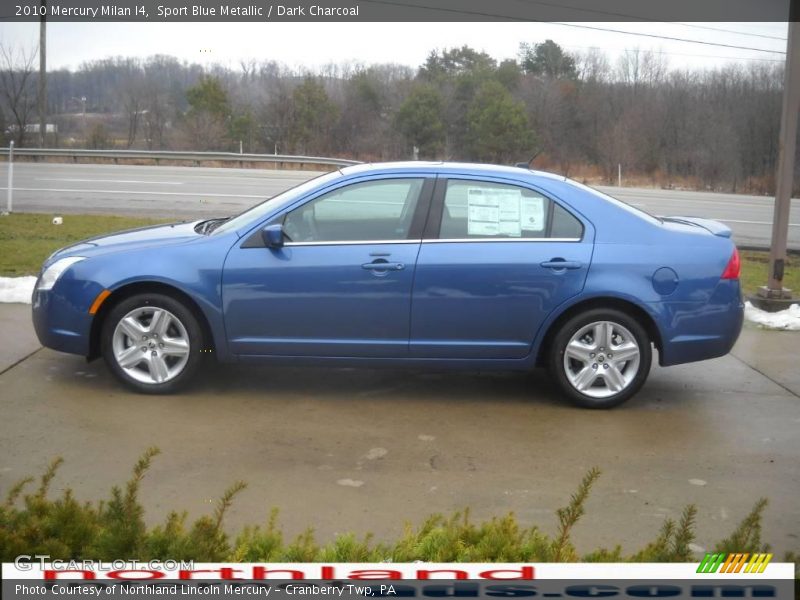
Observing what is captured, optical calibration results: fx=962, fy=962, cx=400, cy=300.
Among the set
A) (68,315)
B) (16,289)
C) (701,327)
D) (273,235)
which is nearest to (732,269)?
(701,327)

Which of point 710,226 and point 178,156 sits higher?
point 178,156

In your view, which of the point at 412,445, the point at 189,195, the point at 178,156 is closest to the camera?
the point at 412,445

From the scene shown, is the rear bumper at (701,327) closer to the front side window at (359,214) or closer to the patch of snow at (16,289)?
the front side window at (359,214)

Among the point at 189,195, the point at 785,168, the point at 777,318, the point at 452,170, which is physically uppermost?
the point at 785,168

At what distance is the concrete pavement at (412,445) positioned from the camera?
4.74 metres

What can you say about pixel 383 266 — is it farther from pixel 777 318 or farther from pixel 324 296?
pixel 777 318

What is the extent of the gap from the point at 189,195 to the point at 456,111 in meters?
6.04

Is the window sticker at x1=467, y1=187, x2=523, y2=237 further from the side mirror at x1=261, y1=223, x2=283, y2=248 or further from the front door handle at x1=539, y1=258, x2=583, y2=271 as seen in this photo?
the side mirror at x1=261, y1=223, x2=283, y2=248

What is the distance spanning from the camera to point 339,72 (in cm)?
2498

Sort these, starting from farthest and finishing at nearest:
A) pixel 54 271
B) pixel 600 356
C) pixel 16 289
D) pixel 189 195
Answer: pixel 189 195, pixel 16 289, pixel 54 271, pixel 600 356

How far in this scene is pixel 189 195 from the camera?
67.2ft

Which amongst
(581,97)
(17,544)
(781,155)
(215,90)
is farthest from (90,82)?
(17,544)

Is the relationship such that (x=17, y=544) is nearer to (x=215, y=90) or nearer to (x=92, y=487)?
(x=92, y=487)
